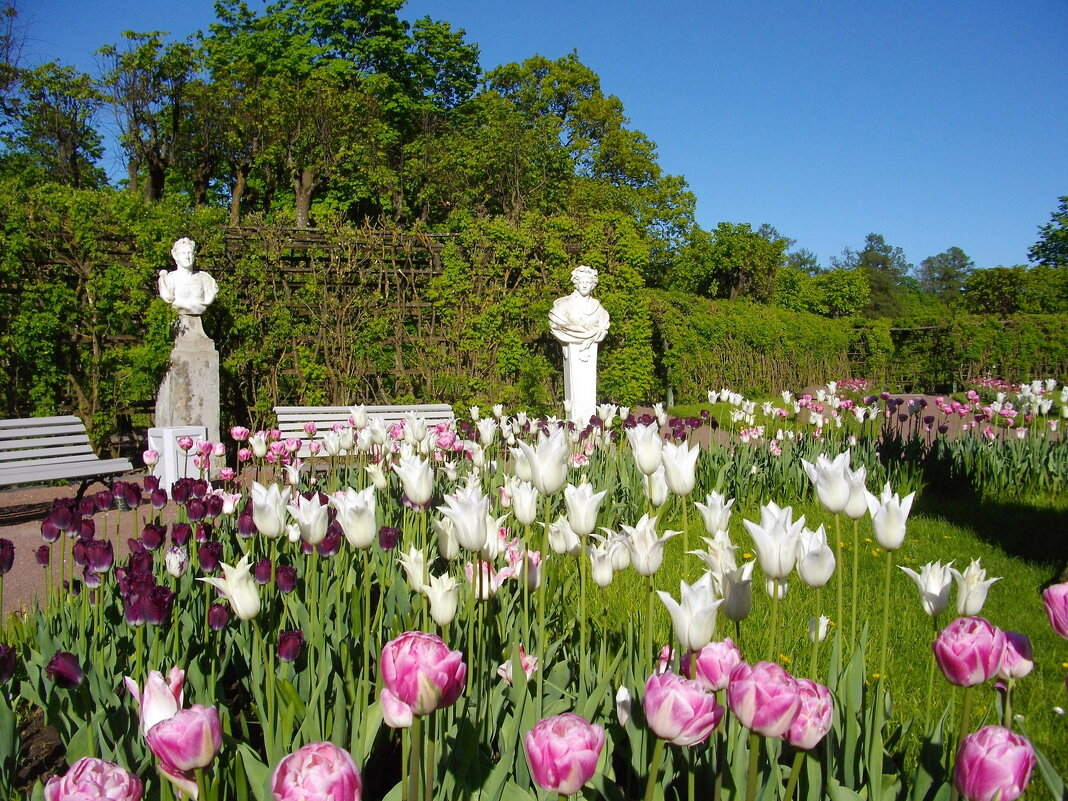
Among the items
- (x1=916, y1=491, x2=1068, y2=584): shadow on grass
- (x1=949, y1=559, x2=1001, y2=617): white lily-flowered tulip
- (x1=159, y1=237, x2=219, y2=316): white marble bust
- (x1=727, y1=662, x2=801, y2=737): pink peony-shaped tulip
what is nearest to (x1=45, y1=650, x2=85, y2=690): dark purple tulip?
(x1=727, y1=662, x2=801, y2=737): pink peony-shaped tulip

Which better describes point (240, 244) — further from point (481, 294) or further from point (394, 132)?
point (394, 132)

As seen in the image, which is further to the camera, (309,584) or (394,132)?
(394,132)

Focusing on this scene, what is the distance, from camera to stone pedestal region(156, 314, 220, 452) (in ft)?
25.5

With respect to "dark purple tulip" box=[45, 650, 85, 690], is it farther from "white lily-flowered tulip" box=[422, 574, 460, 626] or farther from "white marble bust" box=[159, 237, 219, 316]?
"white marble bust" box=[159, 237, 219, 316]

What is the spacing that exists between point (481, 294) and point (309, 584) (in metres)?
7.70

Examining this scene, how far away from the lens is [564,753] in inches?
36.9

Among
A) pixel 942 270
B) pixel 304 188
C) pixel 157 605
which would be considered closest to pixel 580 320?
pixel 157 605

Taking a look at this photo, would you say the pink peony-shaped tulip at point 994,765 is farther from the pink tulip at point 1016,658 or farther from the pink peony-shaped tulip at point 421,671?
the pink peony-shaped tulip at point 421,671

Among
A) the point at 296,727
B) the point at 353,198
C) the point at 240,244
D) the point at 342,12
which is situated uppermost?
the point at 342,12

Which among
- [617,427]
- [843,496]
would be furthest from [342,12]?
[843,496]

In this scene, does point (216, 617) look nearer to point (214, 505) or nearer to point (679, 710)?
point (214, 505)

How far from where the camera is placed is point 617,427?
249 inches

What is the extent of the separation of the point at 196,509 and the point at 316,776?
204 centimetres

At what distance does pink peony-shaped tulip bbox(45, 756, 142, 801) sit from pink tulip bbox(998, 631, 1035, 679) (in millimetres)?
1263
